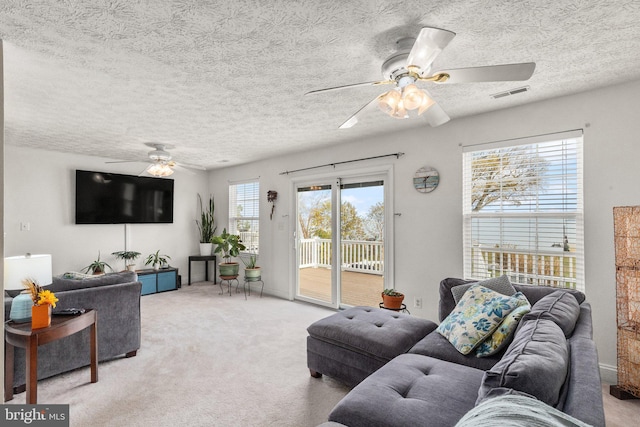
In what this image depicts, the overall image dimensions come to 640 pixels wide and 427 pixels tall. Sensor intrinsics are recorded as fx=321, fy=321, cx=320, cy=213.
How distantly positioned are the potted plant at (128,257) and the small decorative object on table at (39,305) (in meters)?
3.59

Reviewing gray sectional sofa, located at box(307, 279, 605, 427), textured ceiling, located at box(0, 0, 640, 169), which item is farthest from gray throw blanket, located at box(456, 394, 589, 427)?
textured ceiling, located at box(0, 0, 640, 169)

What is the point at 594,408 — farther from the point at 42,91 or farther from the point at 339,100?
the point at 42,91

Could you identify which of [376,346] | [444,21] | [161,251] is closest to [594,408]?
[376,346]

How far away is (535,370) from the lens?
108cm

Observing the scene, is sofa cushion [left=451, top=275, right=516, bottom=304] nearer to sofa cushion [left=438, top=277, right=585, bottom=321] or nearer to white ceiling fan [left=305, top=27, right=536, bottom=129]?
sofa cushion [left=438, top=277, right=585, bottom=321]

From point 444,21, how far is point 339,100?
1270 millimetres

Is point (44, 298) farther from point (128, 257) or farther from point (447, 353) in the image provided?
point (128, 257)

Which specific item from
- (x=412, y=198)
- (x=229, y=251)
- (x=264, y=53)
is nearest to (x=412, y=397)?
(x=264, y=53)

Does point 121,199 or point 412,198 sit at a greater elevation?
point 121,199

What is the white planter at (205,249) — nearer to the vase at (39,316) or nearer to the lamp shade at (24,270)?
the lamp shade at (24,270)

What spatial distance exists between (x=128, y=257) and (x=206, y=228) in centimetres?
151

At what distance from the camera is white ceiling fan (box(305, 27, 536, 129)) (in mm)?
1510

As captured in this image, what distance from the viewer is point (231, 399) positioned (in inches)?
92.0

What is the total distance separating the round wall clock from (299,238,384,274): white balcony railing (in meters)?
0.91
